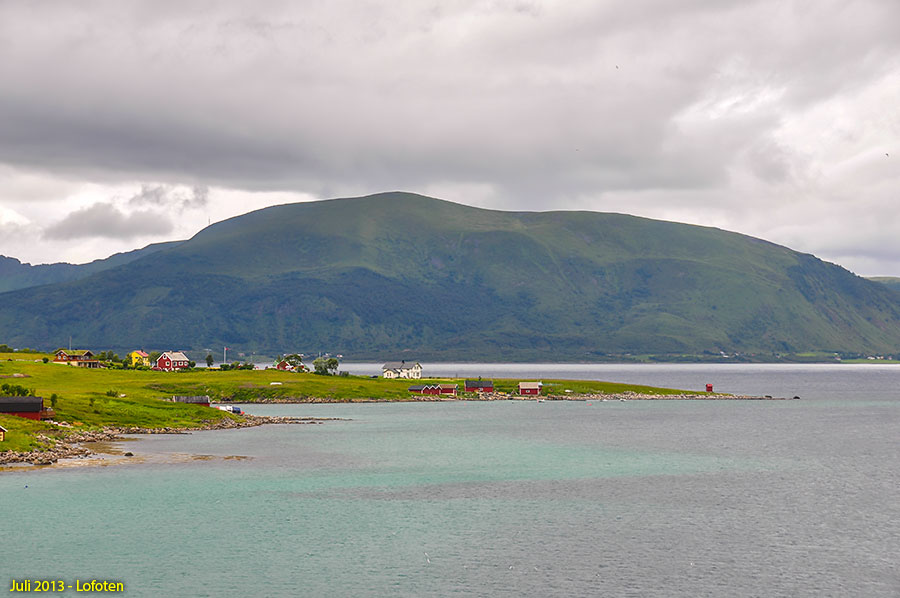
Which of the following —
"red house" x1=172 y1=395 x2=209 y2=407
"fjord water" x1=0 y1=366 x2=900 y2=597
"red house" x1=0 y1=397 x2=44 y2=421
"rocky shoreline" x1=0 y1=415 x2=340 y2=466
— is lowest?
"fjord water" x1=0 y1=366 x2=900 y2=597

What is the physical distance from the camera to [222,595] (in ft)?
148

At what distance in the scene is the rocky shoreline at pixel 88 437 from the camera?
292ft

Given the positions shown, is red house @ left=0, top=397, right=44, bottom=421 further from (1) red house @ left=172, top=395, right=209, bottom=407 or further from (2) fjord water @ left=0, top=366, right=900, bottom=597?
(1) red house @ left=172, top=395, right=209, bottom=407

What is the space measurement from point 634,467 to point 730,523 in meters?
34.0

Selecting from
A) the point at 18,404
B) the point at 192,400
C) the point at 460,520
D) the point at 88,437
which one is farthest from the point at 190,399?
the point at 460,520

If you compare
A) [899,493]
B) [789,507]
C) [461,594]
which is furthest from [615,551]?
[899,493]

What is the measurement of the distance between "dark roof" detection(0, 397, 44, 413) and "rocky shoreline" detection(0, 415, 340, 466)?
6184 millimetres

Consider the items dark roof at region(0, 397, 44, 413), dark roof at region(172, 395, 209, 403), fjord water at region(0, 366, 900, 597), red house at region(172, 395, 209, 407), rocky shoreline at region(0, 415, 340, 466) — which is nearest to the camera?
fjord water at region(0, 366, 900, 597)

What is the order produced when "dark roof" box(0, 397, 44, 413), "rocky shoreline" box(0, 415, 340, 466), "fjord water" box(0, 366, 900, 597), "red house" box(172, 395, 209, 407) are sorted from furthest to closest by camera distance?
"red house" box(172, 395, 209, 407)
"dark roof" box(0, 397, 44, 413)
"rocky shoreline" box(0, 415, 340, 466)
"fjord water" box(0, 366, 900, 597)

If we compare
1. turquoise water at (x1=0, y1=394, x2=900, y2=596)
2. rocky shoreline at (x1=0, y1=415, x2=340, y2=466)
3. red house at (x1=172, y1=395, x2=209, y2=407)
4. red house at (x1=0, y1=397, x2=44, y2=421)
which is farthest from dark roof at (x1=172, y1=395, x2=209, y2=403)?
red house at (x1=0, y1=397, x2=44, y2=421)

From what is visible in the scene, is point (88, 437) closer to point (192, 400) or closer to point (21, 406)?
point (21, 406)

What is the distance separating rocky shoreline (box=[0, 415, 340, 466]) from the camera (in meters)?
89.1

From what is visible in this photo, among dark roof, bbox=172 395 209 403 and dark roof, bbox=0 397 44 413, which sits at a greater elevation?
dark roof, bbox=0 397 44 413

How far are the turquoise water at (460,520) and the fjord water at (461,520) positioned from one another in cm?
21
